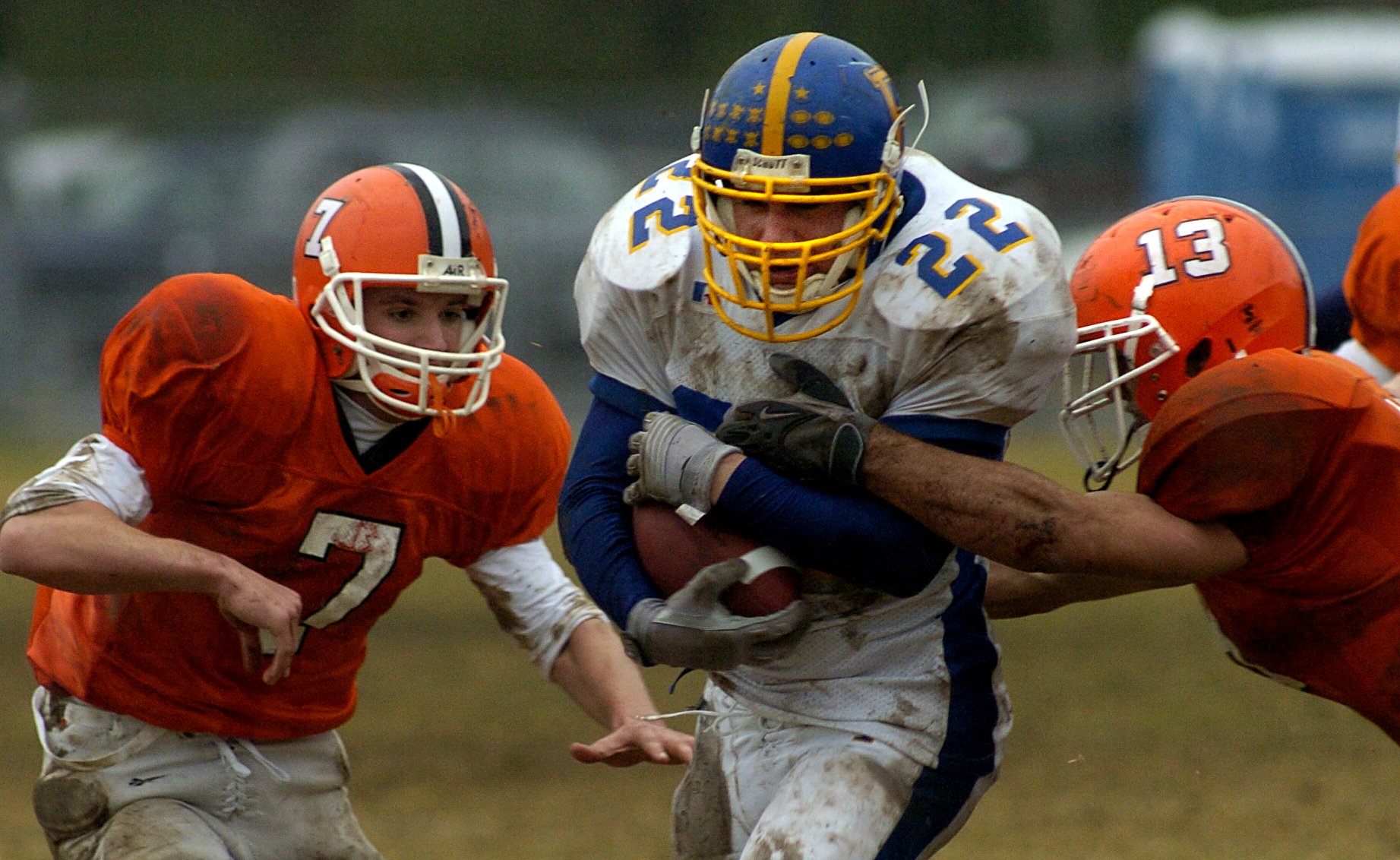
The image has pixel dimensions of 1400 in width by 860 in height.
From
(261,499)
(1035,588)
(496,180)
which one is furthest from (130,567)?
(496,180)

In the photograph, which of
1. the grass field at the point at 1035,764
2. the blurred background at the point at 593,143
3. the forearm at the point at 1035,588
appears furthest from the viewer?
the blurred background at the point at 593,143

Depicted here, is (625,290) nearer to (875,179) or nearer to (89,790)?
(875,179)

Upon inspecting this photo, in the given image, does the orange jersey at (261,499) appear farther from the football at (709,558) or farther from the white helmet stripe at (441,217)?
the football at (709,558)

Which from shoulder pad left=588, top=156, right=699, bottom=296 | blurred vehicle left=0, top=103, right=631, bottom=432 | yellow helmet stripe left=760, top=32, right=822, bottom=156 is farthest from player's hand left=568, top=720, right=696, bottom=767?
blurred vehicle left=0, top=103, right=631, bottom=432

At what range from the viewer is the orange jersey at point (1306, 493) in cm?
313

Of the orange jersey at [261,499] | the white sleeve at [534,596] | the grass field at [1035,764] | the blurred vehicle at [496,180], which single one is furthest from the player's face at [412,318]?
the blurred vehicle at [496,180]

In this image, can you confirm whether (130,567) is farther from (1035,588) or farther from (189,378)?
(1035,588)

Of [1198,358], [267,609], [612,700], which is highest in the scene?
[1198,358]

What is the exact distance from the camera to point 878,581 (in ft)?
10.2

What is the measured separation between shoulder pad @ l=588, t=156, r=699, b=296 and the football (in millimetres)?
422

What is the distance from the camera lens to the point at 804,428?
10.0ft

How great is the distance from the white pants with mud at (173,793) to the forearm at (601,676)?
22.5 inches

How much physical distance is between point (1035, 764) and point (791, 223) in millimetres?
3494

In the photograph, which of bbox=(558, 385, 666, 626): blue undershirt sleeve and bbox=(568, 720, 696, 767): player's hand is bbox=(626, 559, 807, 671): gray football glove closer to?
bbox=(558, 385, 666, 626): blue undershirt sleeve
